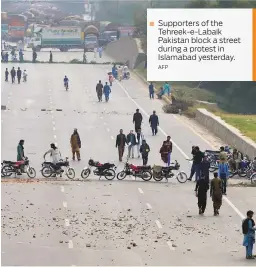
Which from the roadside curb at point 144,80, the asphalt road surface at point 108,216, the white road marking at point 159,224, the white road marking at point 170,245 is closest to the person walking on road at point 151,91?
the roadside curb at point 144,80

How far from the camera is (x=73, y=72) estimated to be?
75250 millimetres

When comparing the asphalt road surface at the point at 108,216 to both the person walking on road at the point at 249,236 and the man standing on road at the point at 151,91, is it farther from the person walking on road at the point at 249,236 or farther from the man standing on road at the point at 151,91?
the man standing on road at the point at 151,91

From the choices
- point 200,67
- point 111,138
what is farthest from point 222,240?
point 111,138

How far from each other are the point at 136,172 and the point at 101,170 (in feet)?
3.39

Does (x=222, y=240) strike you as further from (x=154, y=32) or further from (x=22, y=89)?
(x=22, y=89)

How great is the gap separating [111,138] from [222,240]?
18.3 metres

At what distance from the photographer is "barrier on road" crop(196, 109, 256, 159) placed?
35.9 meters

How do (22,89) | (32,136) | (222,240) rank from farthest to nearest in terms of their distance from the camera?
(22,89) → (32,136) → (222,240)

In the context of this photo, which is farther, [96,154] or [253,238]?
[96,154]

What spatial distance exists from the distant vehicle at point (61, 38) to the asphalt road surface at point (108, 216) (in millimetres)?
59031

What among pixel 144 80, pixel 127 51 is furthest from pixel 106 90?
pixel 127 51

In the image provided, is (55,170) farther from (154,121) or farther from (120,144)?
(154,121)

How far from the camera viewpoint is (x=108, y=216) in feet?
81.9

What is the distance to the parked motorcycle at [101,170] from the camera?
3058cm
